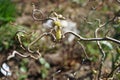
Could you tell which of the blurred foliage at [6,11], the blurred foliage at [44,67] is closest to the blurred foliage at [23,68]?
the blurred foliage at [44,67]

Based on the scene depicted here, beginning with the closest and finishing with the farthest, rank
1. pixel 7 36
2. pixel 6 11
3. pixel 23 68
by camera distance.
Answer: pixel 23 68 < pixel 7 36 < pixel 6 11

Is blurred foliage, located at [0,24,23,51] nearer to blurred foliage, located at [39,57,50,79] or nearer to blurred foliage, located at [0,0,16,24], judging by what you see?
blurred foliage, located at [0,0,16,24]

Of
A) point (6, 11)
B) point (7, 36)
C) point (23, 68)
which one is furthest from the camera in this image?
point (6, 11)

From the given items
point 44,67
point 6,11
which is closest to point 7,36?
point 6,11

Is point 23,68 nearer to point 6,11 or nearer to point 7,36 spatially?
point 7,36

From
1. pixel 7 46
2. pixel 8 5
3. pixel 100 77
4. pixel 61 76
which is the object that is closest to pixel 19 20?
pixel 8 5

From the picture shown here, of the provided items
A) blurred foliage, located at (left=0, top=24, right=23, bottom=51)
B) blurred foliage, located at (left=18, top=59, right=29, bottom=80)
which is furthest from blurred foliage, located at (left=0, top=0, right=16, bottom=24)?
blurred foliage, located at (left=18, top=59, right=29, bottom=80)

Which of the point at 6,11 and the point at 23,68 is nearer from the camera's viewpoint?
the point at 23,68
